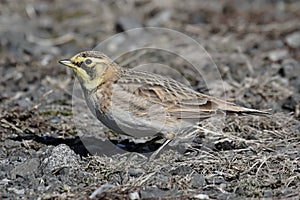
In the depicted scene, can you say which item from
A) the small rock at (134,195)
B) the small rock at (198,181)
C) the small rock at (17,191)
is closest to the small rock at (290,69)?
the small rock at (198,181)

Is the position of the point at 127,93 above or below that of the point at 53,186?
above

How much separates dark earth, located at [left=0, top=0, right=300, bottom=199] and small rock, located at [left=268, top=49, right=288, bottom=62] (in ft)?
0.05

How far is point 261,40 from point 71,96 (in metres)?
3.88

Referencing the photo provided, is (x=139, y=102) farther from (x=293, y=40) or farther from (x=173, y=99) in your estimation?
(x=293, y=40)

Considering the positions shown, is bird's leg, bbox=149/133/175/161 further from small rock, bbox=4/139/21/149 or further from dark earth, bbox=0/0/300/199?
small rock, bbox=4/139/21/149

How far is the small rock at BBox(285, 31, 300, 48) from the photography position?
35.6 feet

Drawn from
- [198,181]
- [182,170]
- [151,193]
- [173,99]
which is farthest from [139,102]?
[151,193]

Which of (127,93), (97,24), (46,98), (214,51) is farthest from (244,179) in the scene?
(97,24)

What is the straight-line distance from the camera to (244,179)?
5551 mm

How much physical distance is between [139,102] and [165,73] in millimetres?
3529

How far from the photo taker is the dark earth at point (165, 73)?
552 centimetres

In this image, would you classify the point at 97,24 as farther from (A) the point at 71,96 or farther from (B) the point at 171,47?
(A) the point at 71,96

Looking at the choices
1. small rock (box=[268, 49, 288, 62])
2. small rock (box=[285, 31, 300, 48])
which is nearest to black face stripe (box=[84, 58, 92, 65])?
small rock (box=[268, 49, 288, 62])

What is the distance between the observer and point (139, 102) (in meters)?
6.15
